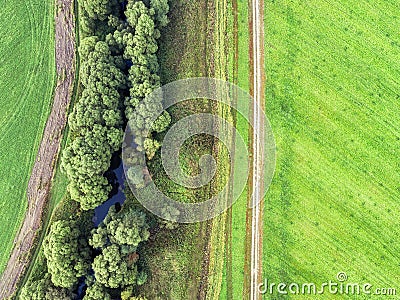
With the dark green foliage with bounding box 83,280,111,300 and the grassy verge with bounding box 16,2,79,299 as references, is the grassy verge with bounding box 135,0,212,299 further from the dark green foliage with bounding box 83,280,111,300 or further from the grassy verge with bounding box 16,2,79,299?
the grassy verge with bounding box 16,2,79,299

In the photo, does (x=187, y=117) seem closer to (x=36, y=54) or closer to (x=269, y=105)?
(x=269, y=105)

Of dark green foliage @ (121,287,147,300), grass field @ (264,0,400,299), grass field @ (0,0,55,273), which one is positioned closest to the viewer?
dark green foliage @ (121,287,147,300)

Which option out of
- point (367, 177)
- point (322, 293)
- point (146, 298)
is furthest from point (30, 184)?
point (367, 177)

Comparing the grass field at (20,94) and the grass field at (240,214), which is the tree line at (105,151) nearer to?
the grass field at (20,94)

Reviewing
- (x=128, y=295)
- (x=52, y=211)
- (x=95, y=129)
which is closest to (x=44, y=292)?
(x=128, y=295)

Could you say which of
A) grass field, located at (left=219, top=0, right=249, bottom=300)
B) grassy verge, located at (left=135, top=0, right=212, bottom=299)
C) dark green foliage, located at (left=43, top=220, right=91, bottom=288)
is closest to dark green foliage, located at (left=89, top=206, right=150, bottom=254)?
dark green foliage, located at (left=43, top=220, right=91, bottom=288)

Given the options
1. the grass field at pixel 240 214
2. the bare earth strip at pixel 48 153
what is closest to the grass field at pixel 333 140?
the grass field at pixel 240 214
